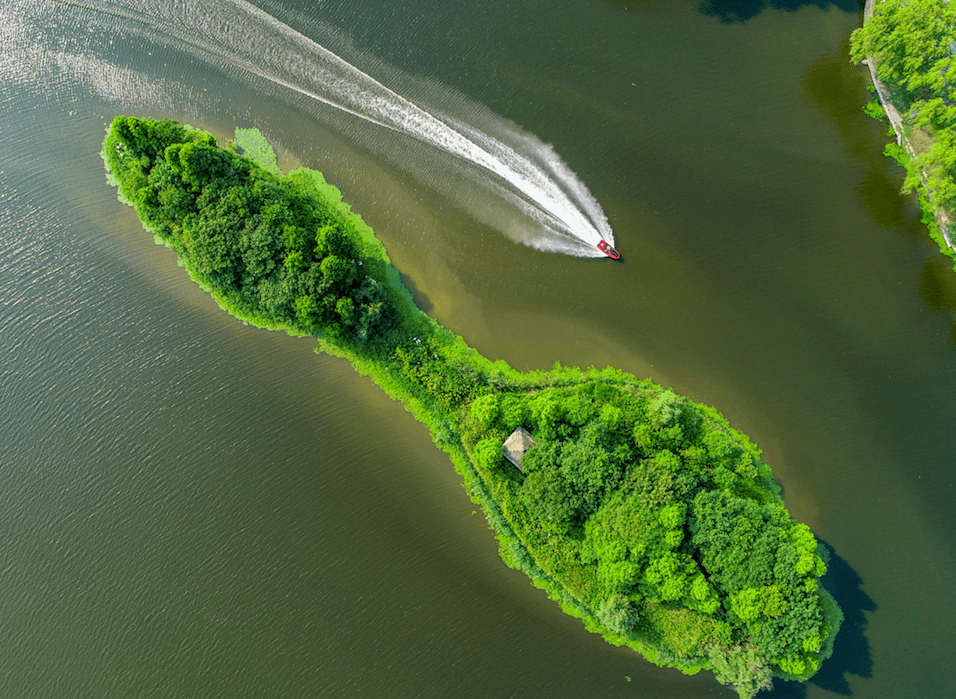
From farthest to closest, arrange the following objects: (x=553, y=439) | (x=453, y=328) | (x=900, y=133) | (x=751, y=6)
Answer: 1. (x=751, y=6)
2. (x=900, y=133)
3. (x=453, y=328)
4. (x=553, y=439)

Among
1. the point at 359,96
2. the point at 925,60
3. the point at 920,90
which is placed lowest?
the point at 359,96

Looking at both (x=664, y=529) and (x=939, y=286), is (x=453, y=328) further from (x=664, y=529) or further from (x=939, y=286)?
(x=939, y=286)

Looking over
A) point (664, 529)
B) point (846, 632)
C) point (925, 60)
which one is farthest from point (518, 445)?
point (925, 60)

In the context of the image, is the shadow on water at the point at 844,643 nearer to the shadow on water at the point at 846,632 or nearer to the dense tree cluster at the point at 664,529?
the shadow on water at the point at 846,632

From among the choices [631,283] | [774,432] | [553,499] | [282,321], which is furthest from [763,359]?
[282,321]

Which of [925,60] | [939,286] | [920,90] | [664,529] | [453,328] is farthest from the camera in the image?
[920,90]

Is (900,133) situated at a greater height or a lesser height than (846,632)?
greater

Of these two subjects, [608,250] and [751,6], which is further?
[751,6]
